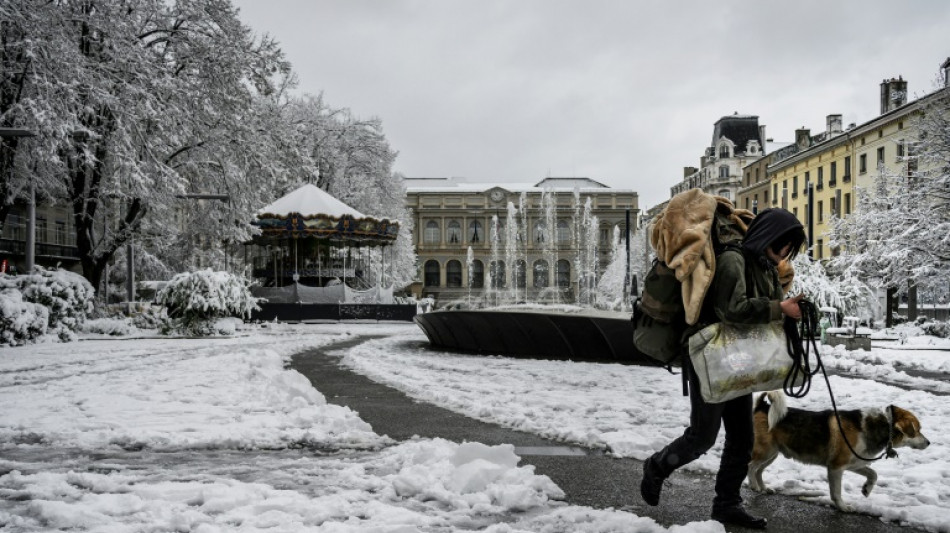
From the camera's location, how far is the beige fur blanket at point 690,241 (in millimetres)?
3570

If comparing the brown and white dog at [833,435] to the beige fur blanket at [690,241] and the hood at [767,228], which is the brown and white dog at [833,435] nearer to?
the beige fur blanket at [690,241]

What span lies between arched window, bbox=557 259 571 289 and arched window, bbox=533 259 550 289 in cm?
153

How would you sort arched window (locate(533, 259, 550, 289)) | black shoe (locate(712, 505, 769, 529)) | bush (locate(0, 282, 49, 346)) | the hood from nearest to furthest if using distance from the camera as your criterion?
the hood, black shoe (locate(712, 505, 769, 529)), bush (locate(0, 282, 49, 346)), arched window (locate(533, 259, 550, 289))

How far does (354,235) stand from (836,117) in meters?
45.2

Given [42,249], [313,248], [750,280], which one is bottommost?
[750,280]

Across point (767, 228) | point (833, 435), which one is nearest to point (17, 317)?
point (833, 435)

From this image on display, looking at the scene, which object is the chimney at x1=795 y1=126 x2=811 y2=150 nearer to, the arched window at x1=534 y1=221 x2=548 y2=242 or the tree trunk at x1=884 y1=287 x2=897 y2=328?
the tree trunk at x1=884 y1=287 x2=897 y2=328

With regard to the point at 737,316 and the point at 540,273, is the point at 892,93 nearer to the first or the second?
the point at 540,273

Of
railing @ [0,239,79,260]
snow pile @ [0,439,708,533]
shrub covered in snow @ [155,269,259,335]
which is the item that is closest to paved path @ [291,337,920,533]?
snow pile @ [0,439,708,533]

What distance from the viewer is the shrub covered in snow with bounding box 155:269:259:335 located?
22.1 metres

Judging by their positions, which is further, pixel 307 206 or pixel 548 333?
pixel 307 206

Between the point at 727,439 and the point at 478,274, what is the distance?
98.3m

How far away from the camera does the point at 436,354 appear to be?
52.8ft

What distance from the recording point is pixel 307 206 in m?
32.7
